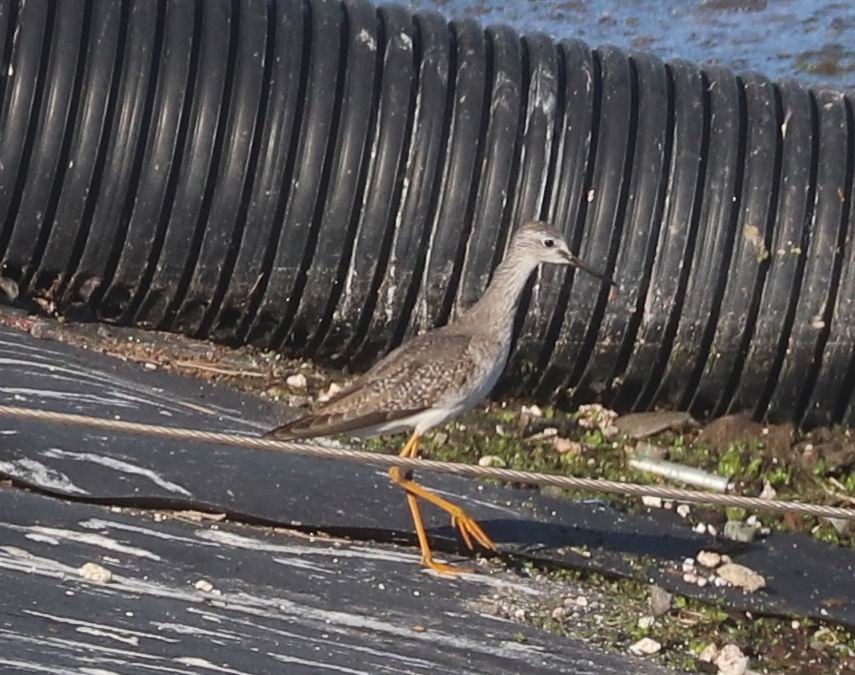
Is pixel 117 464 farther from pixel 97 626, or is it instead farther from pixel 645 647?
pixel 645 647

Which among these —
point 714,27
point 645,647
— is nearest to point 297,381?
point 645,647

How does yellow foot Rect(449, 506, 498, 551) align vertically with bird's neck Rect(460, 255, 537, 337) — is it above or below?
below

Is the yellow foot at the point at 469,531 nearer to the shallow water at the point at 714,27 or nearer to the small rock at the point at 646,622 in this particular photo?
the small rock at the point at 646,622

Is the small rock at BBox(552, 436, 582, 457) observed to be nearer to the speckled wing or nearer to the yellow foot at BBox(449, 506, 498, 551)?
the speckled wing

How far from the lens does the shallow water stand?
399 inches

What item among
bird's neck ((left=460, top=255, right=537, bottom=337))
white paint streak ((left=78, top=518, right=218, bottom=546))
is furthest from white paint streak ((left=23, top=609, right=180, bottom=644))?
bird's neck ((left=460, top=255, right=537, bottom=337))

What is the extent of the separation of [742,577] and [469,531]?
79 cm

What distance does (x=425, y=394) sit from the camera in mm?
5570

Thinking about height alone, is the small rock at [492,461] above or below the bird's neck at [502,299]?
below

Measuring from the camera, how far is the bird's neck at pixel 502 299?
593 centimetres

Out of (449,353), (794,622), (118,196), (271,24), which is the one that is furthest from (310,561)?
(271,24)

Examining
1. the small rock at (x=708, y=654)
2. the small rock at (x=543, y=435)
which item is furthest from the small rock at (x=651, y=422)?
the small rock at (x=708, y=654)

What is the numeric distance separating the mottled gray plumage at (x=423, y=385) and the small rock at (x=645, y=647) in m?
1.00

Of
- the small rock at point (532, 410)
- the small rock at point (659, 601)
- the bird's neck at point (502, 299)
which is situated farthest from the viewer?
the small rock at point (532, 410)
